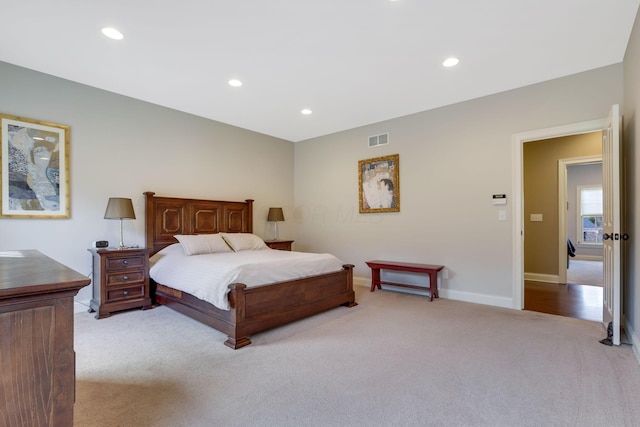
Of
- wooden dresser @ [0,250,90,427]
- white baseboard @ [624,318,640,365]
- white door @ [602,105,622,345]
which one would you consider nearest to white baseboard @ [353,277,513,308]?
white door @ [602,105,622,345]

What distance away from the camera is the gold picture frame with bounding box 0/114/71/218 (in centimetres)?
331

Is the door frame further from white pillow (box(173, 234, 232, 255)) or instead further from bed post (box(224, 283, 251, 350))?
white pillow (box(173, 234, 232, 255))

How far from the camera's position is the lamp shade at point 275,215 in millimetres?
5656

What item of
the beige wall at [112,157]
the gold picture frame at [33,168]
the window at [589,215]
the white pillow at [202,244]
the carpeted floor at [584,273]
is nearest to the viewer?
the gold picture frame at [33,168]

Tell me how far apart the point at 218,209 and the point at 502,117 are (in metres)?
4.25

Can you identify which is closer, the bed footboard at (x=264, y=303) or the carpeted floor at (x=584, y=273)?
the bed footboard at (x=264, y=303)

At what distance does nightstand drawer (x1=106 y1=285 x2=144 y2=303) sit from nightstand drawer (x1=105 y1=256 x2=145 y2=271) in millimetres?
260

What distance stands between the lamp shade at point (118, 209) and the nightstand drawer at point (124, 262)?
49 centimetres

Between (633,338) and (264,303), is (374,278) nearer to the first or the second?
(264,303)

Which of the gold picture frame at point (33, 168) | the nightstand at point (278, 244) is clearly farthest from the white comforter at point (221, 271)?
the nightstand at point (278, 244)

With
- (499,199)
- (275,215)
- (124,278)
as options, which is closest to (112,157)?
(124,278)

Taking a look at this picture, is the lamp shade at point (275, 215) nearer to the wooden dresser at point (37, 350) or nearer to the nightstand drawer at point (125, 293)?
the nightstand drawer at point (125, 293)

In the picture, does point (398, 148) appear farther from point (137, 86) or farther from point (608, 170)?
point (137, 86)

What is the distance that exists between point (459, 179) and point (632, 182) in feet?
5.77
